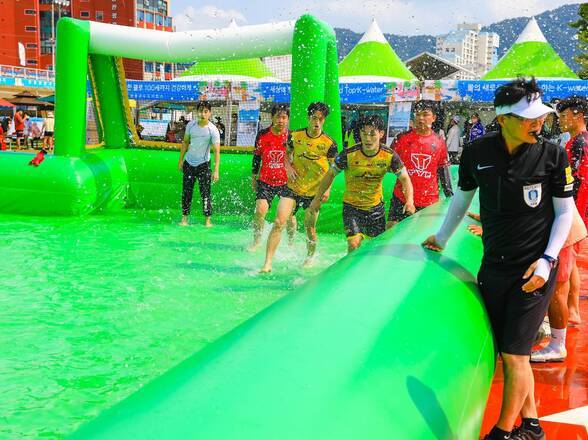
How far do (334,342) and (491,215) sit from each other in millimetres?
1082

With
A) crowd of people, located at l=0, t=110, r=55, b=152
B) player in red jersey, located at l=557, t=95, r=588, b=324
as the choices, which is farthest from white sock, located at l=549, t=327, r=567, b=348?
crowd of people, located at l=0, t=110, r=55, b=152

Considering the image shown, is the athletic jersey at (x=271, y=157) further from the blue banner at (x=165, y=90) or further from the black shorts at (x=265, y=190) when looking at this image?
the blue banner at (x=165, y=90)

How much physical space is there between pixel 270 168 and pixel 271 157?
Answer: 14 cm

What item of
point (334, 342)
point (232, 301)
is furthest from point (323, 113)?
point (334, 342)

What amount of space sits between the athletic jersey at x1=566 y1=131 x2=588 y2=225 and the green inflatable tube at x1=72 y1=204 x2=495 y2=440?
218 cm

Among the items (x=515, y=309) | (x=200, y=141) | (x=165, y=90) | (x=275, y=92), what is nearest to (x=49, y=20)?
(x=165, y=90)

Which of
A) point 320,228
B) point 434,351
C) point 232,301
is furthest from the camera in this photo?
point 320,228

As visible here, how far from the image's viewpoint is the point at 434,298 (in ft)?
6.68

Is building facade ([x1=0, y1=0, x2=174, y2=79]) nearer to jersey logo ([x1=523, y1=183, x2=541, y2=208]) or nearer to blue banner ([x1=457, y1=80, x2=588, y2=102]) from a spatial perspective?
blue banner ([x1=457, y1=80, x2=588, y2=102])

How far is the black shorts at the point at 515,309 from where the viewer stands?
226cm

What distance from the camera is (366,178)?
4.76 meters

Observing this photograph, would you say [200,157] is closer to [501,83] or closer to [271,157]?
[271,157]

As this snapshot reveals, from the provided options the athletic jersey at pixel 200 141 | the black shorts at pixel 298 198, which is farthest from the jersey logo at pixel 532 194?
the athletic jersey at pixel 200 141

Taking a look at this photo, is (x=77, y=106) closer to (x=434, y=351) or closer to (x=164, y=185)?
(x=164, y=185)
